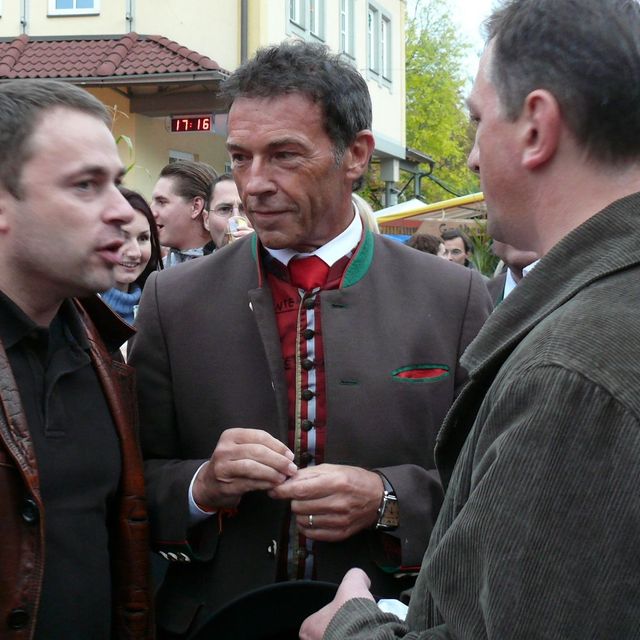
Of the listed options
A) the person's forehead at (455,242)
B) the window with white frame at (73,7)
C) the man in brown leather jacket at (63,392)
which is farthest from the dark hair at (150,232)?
the window with white frame at (73,7)

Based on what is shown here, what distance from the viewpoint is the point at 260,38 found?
1605 cm

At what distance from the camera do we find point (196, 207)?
6.44m

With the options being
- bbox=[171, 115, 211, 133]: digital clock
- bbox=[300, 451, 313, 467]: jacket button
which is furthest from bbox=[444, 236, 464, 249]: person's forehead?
bbox=[300, 451, 313, 467]: jacket button

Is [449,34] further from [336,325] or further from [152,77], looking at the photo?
[336,325]

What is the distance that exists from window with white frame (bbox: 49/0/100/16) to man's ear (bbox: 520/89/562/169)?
15911 mm

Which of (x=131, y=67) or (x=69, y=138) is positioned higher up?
(x=131, y=67)

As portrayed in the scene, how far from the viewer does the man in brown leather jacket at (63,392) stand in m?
2.05

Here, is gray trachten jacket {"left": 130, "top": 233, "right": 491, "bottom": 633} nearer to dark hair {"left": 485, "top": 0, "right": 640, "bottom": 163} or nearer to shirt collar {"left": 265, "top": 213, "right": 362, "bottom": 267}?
shirt collar {"left": 265, "top": 213, "right": 362, "bottom": 267}

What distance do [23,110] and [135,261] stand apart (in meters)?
2.95

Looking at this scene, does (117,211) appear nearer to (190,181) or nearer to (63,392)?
(63,392)

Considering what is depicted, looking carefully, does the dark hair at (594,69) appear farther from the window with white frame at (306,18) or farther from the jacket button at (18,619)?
the window with white frame at (306,18)

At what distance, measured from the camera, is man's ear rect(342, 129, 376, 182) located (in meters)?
2.77

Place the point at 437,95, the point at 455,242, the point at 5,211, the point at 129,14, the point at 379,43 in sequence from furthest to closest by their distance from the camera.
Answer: the point at 437,95, the point at 379,43, the point at 129,14, the point at 455,242, the point at 5,211

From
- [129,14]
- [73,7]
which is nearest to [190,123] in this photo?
[129,14]
